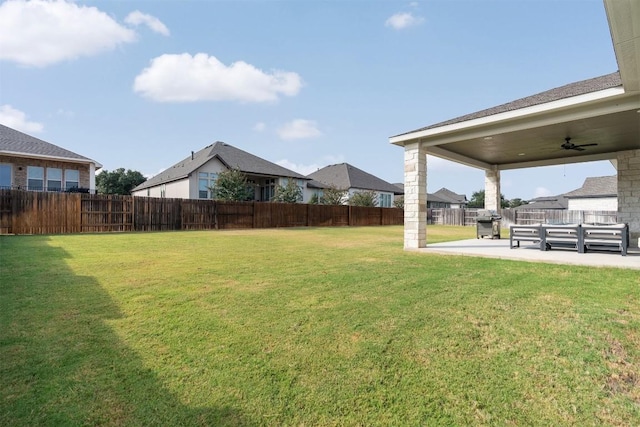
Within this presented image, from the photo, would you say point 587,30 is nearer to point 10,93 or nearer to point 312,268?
point 312,268

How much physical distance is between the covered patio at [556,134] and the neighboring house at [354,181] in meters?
21.3

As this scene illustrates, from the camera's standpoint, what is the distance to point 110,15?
9469 millimetres

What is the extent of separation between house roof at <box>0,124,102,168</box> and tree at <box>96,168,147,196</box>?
89.0ft

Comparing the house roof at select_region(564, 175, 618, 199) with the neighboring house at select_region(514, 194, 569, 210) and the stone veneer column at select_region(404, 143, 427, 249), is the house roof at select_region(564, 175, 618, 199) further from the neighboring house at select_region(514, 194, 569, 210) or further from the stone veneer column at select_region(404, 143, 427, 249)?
the stone veneer column at select_region(404, 143, 427, 249)

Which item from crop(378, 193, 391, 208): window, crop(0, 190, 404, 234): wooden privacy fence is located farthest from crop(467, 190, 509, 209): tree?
crop(0, 190, 404, 234): wooden privacy fence

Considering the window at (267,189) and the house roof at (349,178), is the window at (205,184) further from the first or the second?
the house roof at (349,178)

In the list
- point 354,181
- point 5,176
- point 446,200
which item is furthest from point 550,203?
point 5,176

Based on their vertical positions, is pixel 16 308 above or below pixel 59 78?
below

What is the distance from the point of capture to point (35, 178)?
18.0 meters

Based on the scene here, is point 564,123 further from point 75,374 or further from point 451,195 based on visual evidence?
point 451,195

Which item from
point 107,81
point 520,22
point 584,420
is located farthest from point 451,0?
point 107,81

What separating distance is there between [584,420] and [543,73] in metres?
13.4

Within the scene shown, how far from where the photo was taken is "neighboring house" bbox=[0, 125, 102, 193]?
56.6 ft

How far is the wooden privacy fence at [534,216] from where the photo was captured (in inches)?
847
